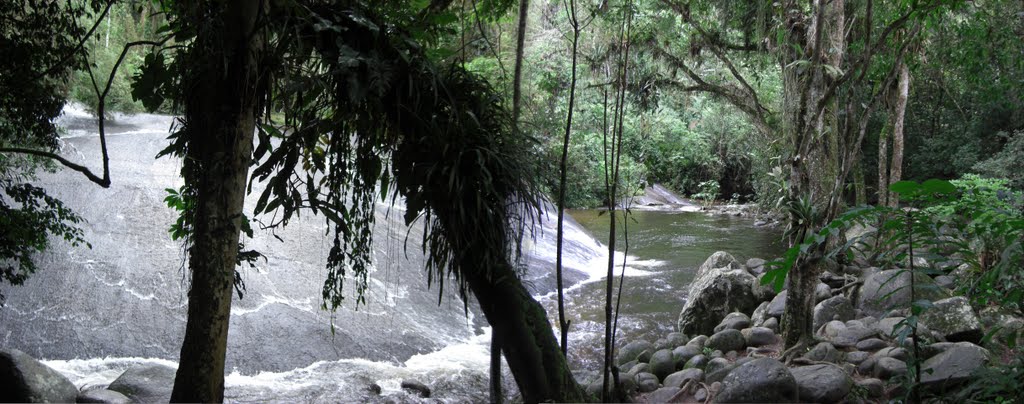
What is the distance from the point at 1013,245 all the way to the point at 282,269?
22.8 feet

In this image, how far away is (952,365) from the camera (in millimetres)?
4223

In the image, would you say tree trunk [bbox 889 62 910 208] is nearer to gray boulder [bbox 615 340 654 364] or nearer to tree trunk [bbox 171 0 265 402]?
gray boulder [bbox 615 340 654 364]

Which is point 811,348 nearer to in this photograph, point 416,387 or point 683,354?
point 683,354

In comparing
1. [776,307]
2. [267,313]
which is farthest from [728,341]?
[267,313]

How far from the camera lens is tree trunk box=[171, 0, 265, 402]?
2.66m

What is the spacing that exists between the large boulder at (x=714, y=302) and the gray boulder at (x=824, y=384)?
10.5 ft

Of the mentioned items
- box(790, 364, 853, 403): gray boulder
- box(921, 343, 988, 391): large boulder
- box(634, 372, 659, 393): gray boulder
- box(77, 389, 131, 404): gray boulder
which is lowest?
box(77, 389, 131, 404): gray boulder

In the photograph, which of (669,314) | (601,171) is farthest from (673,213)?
(669,314)

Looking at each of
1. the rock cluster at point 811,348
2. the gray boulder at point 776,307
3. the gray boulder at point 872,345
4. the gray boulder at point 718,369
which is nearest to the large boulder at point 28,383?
the rock cluster at point 811,348

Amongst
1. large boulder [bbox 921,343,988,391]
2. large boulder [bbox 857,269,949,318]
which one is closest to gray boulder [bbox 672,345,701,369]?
large boulder [bbox 857,269,949,318]

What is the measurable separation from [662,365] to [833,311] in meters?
2.05

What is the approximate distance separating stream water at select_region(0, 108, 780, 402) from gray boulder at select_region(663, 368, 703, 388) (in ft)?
4.13

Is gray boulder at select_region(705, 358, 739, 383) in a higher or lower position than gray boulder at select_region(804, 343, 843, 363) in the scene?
lower

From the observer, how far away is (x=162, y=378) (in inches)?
218
